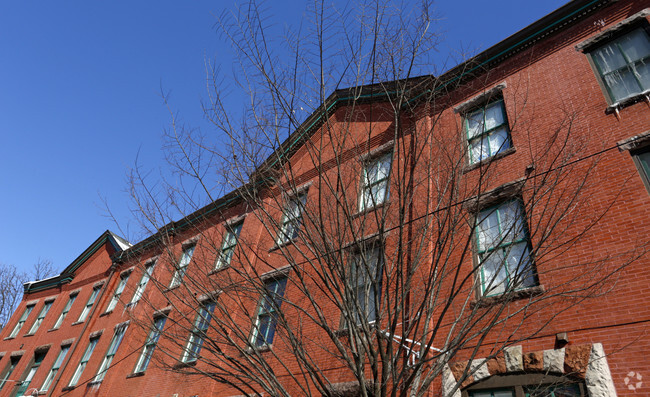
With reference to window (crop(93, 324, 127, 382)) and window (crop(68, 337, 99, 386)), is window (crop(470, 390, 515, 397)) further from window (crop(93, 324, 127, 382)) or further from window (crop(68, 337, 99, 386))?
window (crop(68, 337, 99, 386))

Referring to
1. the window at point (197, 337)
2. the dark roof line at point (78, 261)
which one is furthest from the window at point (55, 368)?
the window at point (197, 337)

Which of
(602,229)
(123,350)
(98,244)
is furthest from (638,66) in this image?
(98,244)


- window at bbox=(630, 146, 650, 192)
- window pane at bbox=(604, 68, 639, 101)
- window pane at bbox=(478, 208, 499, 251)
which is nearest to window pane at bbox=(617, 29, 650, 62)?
window pane at bbox=(604, 68, 639, 101)

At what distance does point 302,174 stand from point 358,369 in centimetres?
893

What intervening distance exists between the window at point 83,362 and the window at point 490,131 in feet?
56.1

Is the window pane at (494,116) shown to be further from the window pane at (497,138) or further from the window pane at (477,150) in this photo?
the window pane at (477,150)

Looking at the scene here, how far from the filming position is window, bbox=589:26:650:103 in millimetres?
7859

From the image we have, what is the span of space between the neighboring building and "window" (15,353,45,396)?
863cm

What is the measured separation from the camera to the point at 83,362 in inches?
688

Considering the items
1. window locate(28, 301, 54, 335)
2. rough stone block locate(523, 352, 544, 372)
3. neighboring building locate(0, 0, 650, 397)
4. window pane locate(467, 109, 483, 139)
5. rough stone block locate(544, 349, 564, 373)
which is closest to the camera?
neighboring building locate(0, 0, 650, 397)

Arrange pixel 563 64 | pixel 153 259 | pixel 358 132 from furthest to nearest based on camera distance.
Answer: pixel 153 259, pixel 358 132, pixel 563 64

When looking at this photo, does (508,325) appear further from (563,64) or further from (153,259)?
(153,259)

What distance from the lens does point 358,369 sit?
15.6 ft

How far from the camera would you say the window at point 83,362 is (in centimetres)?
1698
